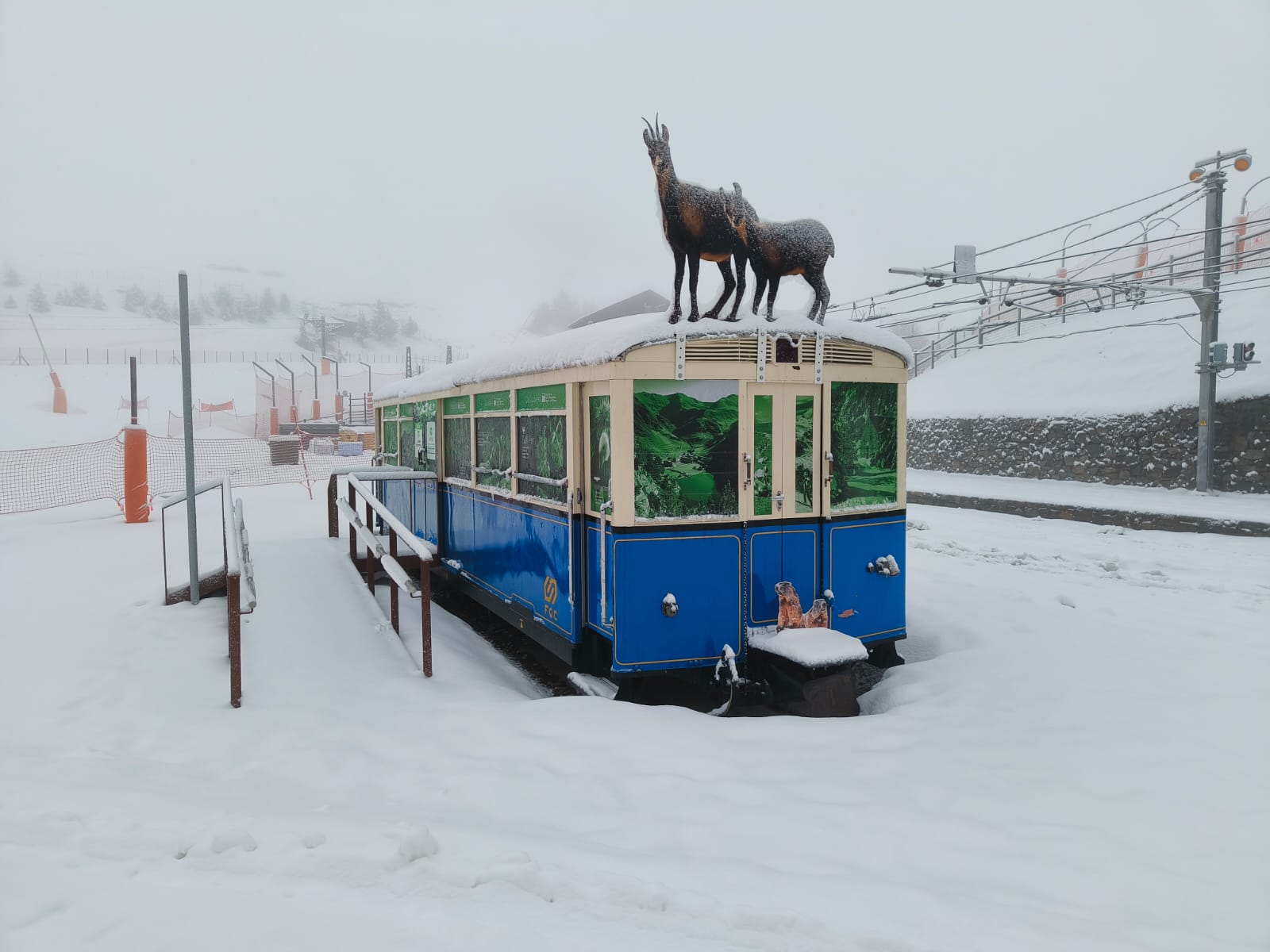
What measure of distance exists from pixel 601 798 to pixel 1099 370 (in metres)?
21.2

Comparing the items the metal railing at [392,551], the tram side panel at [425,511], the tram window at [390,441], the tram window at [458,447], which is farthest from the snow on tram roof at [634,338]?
the tram window at [390,441]

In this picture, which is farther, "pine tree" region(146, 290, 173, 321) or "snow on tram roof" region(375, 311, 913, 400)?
"pine tree" region(146, 290, 173, 321)

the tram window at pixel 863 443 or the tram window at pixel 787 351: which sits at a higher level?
the tram window at pixel 787 351

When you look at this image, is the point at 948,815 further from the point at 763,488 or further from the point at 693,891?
the point at 763,488

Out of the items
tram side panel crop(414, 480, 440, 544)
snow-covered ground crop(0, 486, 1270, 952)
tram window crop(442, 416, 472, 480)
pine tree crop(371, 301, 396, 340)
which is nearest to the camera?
snow-covered ground crop(0, 486, 1270, 952)

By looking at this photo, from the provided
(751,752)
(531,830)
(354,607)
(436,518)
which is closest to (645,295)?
(436,518)

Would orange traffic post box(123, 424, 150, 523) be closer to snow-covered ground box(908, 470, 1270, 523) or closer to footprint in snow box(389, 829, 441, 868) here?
footprint in snow box(389, 829, 441, 868)

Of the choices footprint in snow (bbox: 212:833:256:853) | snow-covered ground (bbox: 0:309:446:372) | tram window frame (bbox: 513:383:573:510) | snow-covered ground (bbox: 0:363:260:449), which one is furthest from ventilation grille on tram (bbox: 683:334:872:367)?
snow-covered ground (bbox: 0:309:446:372)

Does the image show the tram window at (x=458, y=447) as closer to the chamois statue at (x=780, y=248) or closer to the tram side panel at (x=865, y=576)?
the chamois statue at (x=780, y=248)

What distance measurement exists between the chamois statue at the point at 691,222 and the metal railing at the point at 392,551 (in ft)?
8.18

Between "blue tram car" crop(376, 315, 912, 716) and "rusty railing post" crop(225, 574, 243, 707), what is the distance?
2032 mm

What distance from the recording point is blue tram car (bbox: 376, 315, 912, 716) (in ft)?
16.4

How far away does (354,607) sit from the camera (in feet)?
21.7

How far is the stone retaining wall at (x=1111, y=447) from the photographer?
49.6ft
